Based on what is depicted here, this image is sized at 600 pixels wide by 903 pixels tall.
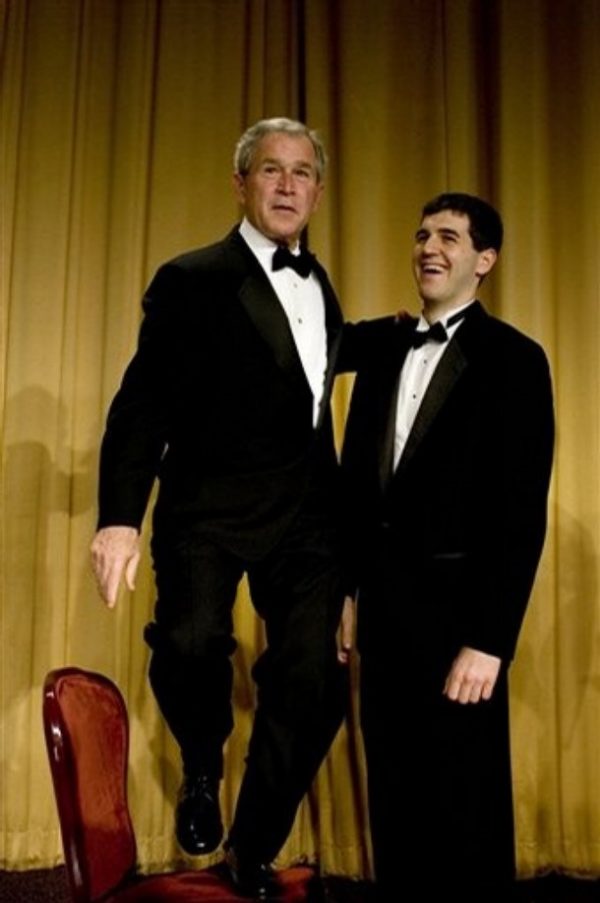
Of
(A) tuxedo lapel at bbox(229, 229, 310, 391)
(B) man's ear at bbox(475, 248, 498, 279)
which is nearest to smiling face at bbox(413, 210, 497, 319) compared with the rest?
(B) man's ear at bbox(475, 248, 498, 279)

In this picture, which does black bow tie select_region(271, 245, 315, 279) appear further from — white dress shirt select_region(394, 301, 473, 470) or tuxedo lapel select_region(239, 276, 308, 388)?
white dress shirt select_region(394, 301, 473, 470)

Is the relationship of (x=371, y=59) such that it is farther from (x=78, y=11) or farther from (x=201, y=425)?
(x=201, y=425)

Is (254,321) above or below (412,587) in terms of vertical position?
above

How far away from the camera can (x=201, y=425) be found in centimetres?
227

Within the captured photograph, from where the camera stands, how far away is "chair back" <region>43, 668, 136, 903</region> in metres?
1.80

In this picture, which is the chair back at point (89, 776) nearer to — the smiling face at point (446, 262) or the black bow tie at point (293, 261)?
the black bow tie at point (293, 261)

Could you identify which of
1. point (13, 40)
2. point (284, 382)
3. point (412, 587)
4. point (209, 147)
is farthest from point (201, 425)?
point (13, 40)

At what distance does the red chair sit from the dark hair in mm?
1238

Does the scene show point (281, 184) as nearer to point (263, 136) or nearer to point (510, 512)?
point (263, 136)

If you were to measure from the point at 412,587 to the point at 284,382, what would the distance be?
491mm

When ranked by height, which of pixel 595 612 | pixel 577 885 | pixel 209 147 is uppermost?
pixel 209 147

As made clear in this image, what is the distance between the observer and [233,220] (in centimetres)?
343

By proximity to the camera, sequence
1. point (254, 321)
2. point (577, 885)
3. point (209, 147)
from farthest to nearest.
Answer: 1. point (209, 147)
2. point (577, 885)
3. point (254, 321)

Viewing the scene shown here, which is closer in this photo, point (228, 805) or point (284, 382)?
point (284, 382)
